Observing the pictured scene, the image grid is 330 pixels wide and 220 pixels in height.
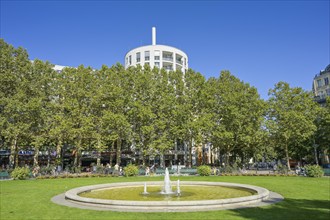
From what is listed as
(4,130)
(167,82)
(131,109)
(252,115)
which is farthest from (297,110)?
(4,130)

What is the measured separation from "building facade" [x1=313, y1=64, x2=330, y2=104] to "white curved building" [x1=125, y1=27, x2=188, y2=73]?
3156 centimetres

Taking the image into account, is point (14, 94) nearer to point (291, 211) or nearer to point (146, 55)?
point (146, 55)

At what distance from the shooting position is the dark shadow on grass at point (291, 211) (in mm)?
11312

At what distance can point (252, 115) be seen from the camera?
1662 inches

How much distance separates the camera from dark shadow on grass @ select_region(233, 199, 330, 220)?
Result: 11312 millimetres

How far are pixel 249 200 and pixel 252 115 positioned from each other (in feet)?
97.6

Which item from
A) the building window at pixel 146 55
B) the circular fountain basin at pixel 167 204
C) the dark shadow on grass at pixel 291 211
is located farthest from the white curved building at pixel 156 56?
the dark shadow on grass at pixel 291 211

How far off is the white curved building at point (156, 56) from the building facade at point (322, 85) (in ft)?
104

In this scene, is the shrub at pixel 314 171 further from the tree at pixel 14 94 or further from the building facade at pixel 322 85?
the building facade at pixel 322 85

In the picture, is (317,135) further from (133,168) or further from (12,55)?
(12,55)

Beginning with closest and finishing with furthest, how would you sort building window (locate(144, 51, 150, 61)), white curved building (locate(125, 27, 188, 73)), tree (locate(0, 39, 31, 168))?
1. tree (locate(0, 39, 31, 168))
2. white curved building (locate(125, 27, 188, 73))
3. building window (locate(144, 51, 150, 61))

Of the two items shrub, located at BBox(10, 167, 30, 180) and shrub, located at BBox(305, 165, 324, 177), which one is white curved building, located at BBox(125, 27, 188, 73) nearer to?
shrub, located at BBox(10, 167, 30, 180)

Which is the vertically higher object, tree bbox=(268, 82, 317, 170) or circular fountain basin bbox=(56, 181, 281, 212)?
tree bbox=(268, 82, 317, 170)

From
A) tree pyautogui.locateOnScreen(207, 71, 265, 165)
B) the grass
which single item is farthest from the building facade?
the grass
